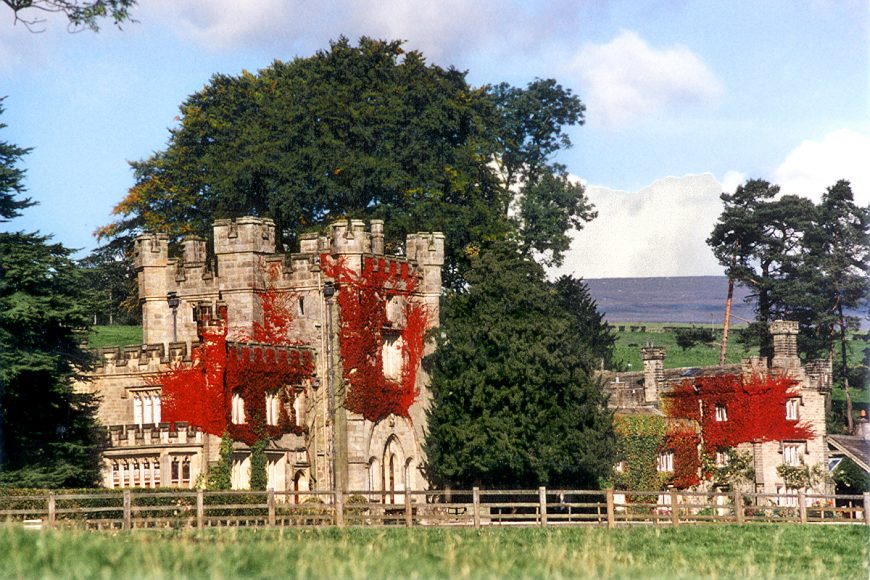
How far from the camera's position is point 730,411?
77.4 meters

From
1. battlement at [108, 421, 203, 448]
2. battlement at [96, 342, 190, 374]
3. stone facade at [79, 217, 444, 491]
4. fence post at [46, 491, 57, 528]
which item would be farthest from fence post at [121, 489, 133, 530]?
battlement at [96, 342, 190, 374]

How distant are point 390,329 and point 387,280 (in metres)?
1.98

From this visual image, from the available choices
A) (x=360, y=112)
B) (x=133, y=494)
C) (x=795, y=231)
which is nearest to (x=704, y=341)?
(x=795, y=231)

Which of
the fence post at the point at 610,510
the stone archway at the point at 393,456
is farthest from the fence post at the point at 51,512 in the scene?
the stone archway at the point at 393,456

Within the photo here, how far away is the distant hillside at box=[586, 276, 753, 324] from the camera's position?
525ft

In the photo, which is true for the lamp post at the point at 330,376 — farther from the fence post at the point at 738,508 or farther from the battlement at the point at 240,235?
the fence post at the point at 738,508

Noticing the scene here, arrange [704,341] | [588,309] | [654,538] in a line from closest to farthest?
[654,538] → [588,309] → [704,341]

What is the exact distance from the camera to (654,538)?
4122 centimetres

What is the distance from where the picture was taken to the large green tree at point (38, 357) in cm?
5159

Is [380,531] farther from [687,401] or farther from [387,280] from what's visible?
[687,401]

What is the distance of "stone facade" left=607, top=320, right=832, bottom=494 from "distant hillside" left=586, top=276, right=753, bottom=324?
2692 inches

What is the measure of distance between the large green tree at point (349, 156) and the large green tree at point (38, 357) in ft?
72.2

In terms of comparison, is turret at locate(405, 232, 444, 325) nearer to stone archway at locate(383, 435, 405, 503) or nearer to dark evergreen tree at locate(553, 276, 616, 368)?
stone archway at locate(383, 435, 405, 503)

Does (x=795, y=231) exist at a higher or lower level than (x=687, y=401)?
higher
